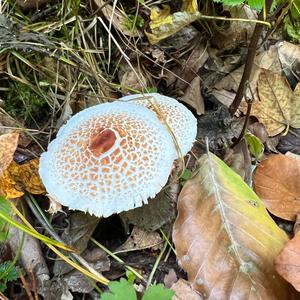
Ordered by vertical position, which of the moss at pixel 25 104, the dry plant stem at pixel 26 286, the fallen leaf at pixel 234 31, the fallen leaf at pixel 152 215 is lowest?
the dry plant stem at pixel 26 286

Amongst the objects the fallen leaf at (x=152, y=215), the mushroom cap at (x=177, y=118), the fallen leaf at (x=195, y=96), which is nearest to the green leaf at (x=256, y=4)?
the mushroom cap at (x=177, y=118)

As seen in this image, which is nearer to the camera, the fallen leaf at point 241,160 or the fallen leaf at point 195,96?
the fallen leaf at point 241,160

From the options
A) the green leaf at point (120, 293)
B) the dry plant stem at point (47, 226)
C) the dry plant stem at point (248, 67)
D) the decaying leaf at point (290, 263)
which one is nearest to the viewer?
the green leaf at point (120, 293)

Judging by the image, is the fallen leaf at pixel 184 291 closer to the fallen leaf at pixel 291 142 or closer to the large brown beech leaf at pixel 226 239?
the large brown beech leaf at pixel 226 239

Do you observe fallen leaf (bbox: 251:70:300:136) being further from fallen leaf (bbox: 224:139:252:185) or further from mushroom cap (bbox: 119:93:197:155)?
mushroom cap (bbox: 119:93:197:155)

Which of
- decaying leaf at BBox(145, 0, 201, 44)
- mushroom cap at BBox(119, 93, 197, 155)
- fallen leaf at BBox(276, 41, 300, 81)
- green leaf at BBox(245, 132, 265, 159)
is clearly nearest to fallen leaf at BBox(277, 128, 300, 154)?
green leaf at BBox(245, 132, 265, 159)

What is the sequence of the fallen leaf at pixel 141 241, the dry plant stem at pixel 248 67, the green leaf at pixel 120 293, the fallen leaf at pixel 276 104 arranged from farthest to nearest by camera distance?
the fallen leaf at pixel 276 104 < the dry plant stem at pixel 248 67 < the fallen leaf at pixel 141 241 < the green leaf at pixel 120 293

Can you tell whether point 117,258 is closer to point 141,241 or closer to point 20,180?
point 141,241

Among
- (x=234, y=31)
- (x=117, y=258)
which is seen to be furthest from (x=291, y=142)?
(x=117, y=258)

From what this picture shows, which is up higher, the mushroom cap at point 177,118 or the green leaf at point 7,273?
the mushroom cap at point 177,118
